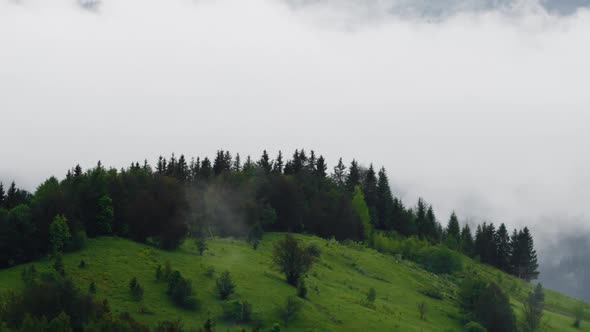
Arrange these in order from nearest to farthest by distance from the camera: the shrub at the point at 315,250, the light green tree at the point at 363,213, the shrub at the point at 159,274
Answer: the shrub at the point at 159,274
the shrub at the point at 315,250
the light green tree at the point at 363,213

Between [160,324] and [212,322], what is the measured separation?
8128mm

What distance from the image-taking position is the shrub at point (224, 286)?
78.9 m

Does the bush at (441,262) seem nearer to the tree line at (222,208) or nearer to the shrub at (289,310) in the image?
the tree line at (222,208)

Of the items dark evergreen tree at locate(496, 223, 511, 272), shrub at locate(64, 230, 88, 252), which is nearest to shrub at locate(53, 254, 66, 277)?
shrub at locate(64, 230, 88, 252)

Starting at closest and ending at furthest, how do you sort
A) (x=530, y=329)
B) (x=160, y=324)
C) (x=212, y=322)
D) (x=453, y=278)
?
(x=160, y=324), (x=212, y=322), (x=530, y=329), (x=453, y=278)

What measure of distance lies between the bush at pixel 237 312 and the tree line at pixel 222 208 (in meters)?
23.7

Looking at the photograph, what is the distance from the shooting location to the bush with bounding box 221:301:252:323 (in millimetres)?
73631

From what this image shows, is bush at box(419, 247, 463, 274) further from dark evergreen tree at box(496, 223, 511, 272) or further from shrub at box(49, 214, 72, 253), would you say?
shrub at box(49, 214, 72, 253)

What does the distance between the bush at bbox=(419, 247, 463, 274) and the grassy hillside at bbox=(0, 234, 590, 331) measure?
16410 mm

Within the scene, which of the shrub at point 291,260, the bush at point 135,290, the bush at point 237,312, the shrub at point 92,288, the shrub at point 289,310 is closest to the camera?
the shrub at point 92,288

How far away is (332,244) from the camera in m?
127

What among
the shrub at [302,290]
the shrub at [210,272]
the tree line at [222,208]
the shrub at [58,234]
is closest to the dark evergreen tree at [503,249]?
the tree line at [222,208]

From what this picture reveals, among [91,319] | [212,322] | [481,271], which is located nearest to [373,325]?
[212,322]

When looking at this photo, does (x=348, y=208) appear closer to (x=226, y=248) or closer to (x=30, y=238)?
(x=226, y=248)
